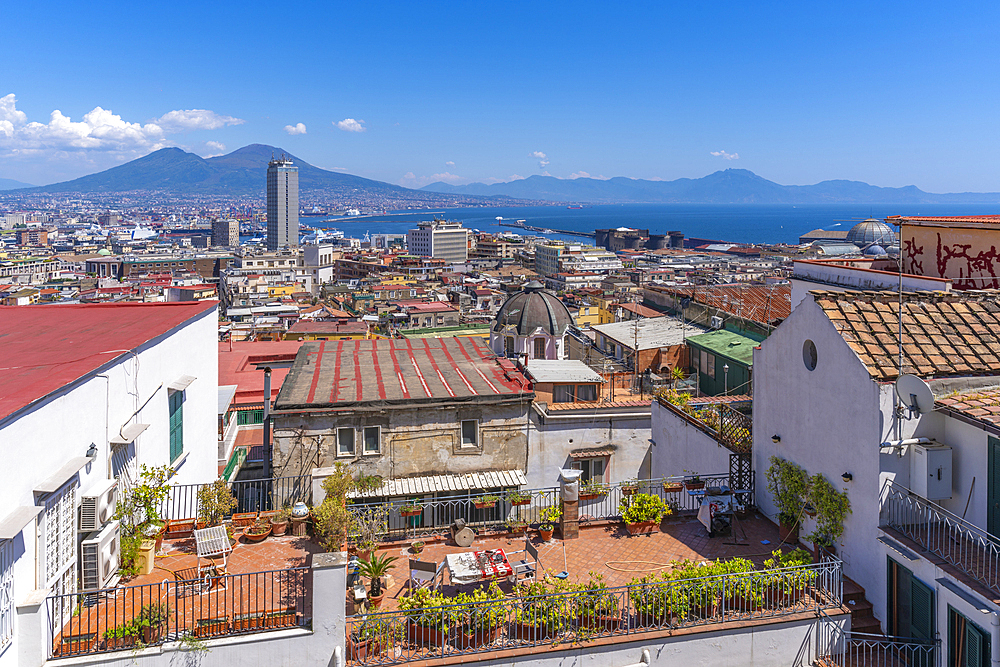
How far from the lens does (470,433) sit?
17.4 m

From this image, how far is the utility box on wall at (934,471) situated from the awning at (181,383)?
11.5 metres

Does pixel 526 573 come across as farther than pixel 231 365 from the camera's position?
No

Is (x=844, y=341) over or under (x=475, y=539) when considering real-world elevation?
over

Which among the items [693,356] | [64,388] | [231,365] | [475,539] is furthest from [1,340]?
[693,356]

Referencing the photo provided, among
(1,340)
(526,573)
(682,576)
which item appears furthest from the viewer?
(1,340)

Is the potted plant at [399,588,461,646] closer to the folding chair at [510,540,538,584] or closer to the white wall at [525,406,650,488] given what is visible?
the folding chair at [510,540,538,584]

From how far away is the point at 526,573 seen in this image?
1004 cm

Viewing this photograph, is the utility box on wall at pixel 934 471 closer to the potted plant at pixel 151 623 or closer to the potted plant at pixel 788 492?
the potted plant at pixel 788 492

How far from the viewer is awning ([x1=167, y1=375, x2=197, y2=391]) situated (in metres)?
12.8

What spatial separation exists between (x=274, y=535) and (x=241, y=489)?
10114mm

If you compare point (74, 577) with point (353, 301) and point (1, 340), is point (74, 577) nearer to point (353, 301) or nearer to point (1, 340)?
point (1, 340)

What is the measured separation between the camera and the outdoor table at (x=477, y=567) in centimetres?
922

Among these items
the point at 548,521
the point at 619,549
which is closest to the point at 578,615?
the point at 619,549

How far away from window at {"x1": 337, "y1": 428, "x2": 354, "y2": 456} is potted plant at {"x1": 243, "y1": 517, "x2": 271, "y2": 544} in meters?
5.33
